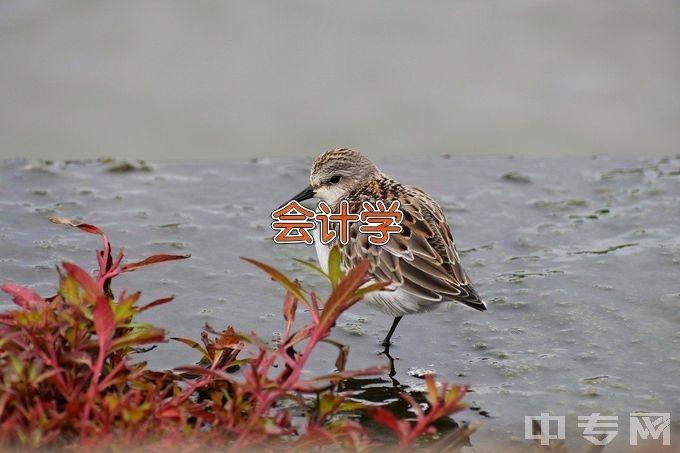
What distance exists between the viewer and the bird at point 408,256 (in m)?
5.65

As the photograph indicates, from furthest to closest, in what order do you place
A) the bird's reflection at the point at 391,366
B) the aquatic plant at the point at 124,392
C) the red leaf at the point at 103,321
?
the bird's reflection at the point at 391,366, the red leaf at the point at 103,321, the aquatic plant at the point at 124,392

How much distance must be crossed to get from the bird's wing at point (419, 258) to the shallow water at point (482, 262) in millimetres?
365

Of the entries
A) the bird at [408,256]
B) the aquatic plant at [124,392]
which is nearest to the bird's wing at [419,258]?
the bird at [408,256]

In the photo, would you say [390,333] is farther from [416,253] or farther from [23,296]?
[23,296]

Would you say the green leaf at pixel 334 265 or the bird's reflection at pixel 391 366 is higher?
the green leaf at pixel 334 265

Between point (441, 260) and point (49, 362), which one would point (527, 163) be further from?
point (49, 362)

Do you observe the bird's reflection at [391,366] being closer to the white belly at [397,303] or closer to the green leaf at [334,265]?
the white belly at [397,303]

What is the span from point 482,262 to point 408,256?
1.21 meters

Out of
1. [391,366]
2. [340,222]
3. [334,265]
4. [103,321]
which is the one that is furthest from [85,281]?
[340,222]

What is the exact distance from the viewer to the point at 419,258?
5.84 metres

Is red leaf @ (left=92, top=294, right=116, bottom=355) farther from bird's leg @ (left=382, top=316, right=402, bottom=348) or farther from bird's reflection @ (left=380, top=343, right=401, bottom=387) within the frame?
bird's leg @ (left=382, top=316, right=402, bottom=348)

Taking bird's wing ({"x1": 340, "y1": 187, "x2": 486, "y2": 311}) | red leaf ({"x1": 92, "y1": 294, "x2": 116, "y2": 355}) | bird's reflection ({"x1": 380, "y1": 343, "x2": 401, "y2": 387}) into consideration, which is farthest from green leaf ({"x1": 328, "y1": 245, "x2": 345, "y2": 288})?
bird's wing ({"x1": 340, "y1": 187, "x2": 486, "y2": 311})

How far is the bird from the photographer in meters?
5.65

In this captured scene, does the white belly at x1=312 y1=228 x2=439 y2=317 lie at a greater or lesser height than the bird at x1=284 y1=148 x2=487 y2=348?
lesser
